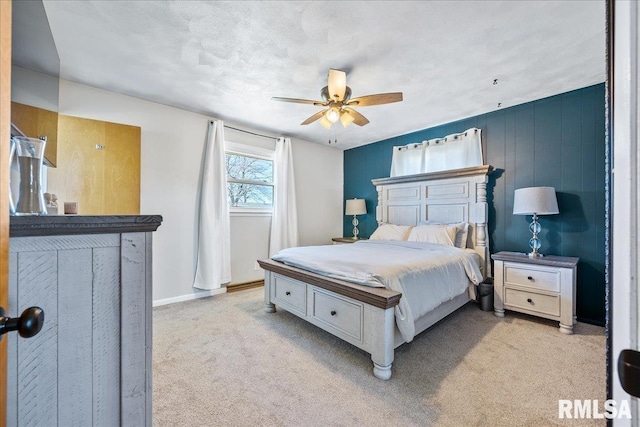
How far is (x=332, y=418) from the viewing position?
4.54 ft

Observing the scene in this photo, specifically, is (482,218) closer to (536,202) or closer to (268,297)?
(536,202)

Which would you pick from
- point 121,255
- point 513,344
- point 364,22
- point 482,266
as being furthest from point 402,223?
point 121,255

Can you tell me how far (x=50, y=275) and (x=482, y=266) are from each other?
374cm

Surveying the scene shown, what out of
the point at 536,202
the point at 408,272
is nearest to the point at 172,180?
the point at 408,272

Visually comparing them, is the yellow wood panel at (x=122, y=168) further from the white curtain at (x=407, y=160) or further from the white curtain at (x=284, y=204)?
the white curtain at (x=407, y=160)

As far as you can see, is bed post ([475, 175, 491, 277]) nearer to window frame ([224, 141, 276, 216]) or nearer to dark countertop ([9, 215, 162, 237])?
window frame ([224, 141, 276, 216])

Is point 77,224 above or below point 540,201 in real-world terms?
below

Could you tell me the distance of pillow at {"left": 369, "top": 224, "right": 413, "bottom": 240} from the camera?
Result: 374cm

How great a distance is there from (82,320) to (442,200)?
12.5ft

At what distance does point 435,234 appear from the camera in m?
3.29

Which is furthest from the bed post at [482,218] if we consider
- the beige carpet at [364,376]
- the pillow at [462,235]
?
the beige carpet at [364,376]

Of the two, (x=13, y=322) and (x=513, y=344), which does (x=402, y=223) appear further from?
(x=13, y=322)

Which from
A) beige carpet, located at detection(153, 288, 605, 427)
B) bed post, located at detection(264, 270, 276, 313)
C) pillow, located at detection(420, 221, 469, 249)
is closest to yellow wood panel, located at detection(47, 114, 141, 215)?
beige carpet, located at detection(153, 288, 605, 427)

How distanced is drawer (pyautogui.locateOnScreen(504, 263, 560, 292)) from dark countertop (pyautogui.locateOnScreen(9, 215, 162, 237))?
10.8 ft
